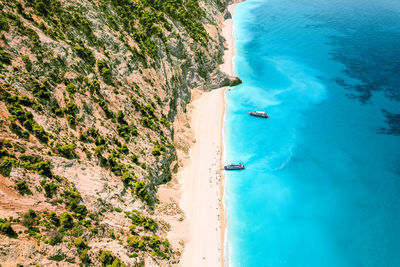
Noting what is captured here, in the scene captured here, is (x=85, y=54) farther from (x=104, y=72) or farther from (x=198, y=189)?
(x=198, y=189)

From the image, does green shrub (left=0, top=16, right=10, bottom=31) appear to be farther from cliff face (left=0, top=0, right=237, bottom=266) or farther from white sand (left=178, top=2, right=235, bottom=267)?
white sand (left=178, top=2, right=235, bottom=267)

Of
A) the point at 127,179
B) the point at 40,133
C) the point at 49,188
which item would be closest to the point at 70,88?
the point at 40,133

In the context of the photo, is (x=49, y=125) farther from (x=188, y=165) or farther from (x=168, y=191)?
(x=188, y=165)

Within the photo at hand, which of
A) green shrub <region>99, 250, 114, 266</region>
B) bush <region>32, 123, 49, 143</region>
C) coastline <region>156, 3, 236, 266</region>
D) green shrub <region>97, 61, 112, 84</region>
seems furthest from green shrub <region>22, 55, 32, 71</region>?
Answer: coastline <region>156, 3, 236, 266</region>

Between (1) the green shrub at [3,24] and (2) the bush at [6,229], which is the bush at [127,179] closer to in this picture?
(2) the bush at [6,229]

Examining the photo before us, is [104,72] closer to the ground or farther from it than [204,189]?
farther from it

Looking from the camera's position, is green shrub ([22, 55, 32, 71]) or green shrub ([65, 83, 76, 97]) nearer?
green shrub ([22, 55, 32, 71])
